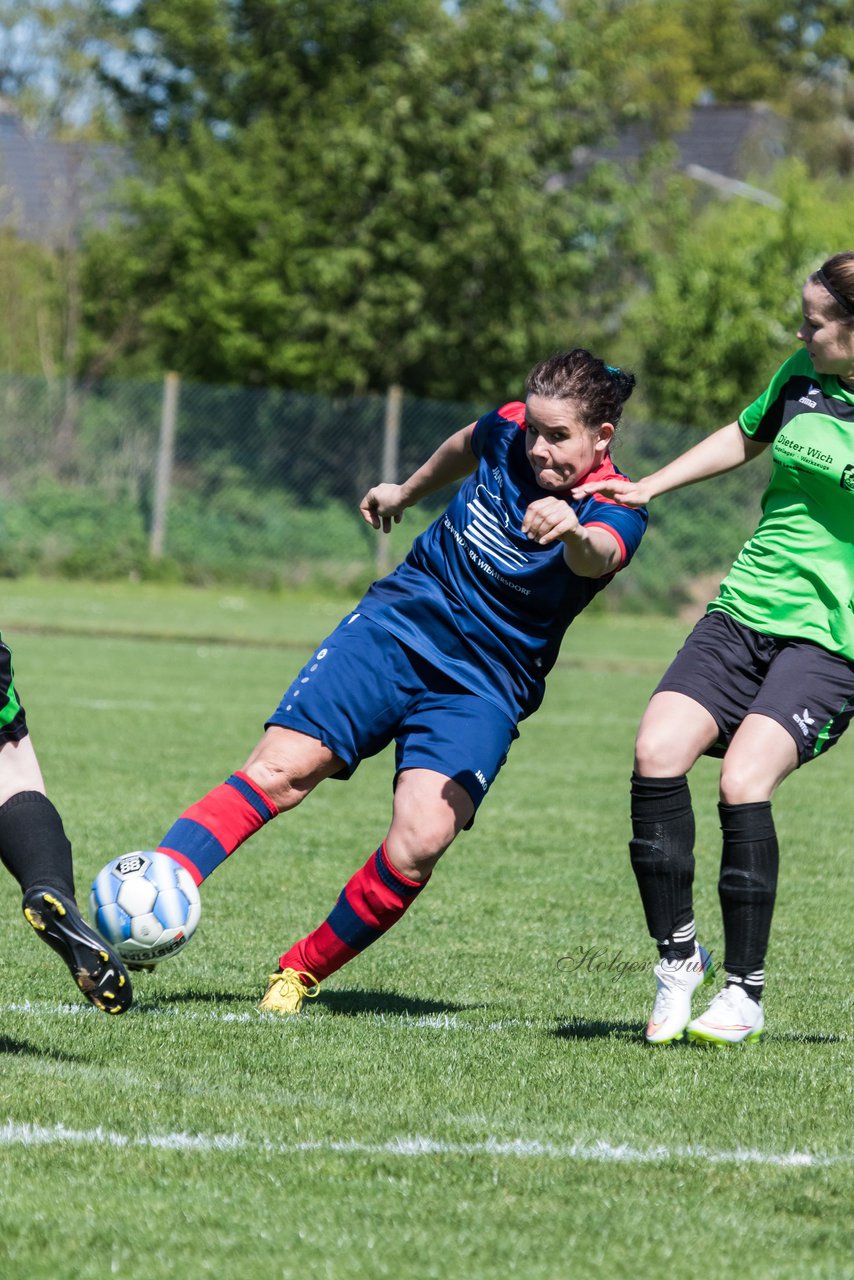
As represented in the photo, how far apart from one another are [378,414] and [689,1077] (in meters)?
18.9

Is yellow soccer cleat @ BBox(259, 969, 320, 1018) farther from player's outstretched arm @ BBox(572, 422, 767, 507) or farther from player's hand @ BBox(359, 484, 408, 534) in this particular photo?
player's outstretched arm @ BBox(572, 422, 767, 507)

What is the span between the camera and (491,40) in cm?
2598

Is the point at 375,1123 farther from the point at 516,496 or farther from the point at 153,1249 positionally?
the point at 516,496

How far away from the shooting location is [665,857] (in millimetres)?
4367

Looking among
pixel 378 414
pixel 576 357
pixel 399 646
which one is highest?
pixel 576 357

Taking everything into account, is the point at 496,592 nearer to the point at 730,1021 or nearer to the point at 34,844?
the point at 730,1021

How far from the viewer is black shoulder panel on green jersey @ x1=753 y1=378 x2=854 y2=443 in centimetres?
442

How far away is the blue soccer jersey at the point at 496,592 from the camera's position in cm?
454

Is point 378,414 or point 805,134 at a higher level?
point 805,134

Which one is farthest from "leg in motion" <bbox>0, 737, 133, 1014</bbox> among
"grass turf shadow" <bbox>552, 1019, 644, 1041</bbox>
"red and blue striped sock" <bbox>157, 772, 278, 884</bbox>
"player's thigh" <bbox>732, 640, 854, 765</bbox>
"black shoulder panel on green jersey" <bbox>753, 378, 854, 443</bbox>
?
"black shoulder panel on green jersey" <bbox>753, 378, 854, 443</bbox>

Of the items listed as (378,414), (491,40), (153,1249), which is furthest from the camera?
(491,40)

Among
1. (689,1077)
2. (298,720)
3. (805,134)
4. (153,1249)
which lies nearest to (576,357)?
(298,720)

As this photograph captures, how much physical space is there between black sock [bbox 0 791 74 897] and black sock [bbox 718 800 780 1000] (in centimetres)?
161

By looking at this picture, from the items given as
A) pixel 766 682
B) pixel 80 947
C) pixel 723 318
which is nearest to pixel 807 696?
pixel 766 682
